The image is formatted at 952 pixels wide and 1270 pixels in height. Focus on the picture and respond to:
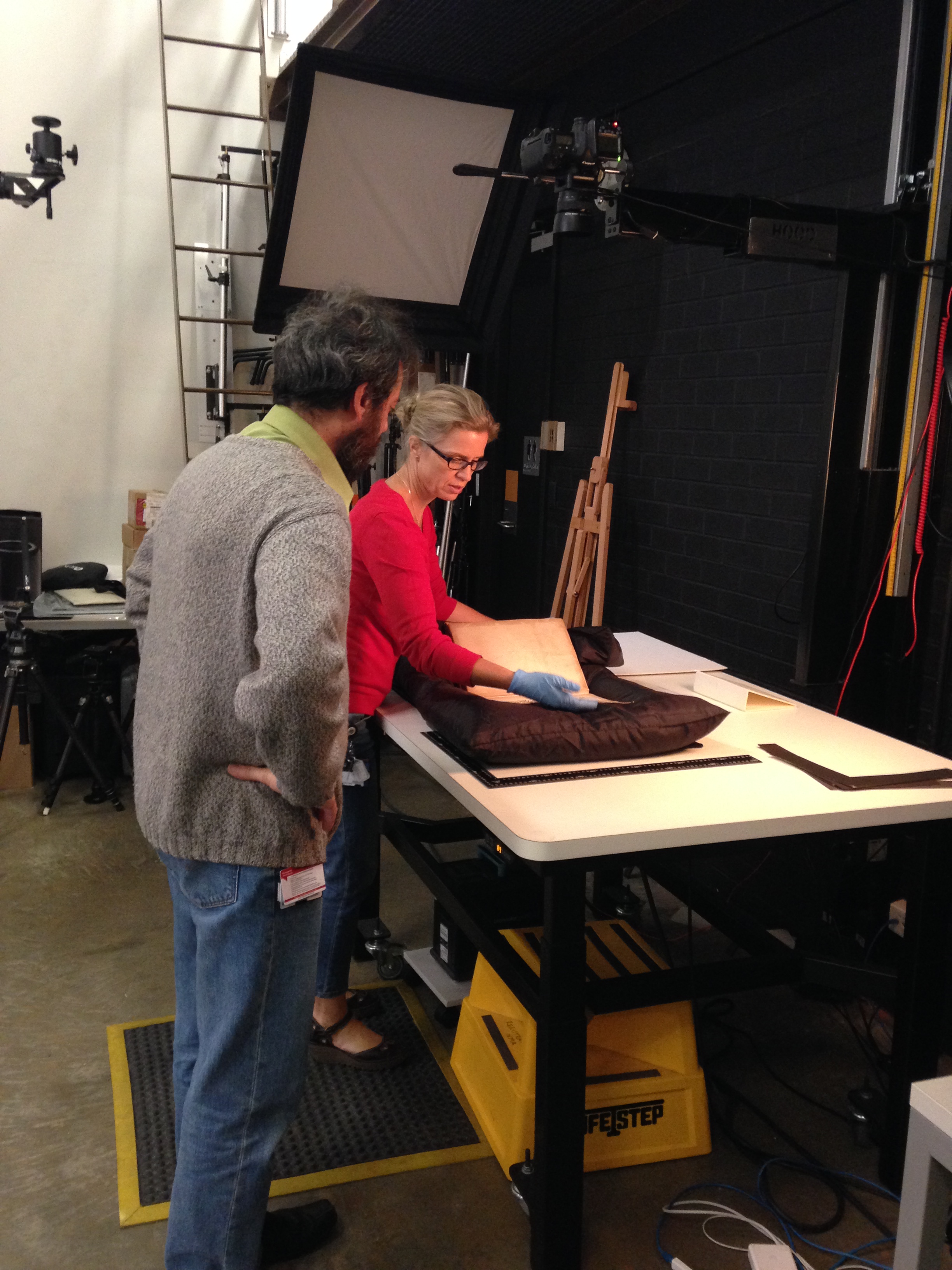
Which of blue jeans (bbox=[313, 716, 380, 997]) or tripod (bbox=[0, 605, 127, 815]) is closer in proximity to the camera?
blue jeans (bbox=[313, 716, 380, 997])

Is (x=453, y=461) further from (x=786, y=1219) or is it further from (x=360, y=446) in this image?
(x=786, y=1219)

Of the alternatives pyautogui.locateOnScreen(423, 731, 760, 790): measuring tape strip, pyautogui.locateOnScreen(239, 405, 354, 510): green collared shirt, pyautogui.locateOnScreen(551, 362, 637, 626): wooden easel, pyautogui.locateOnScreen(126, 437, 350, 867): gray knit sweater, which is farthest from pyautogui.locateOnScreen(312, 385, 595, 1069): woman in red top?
pyautogui.locateOnScreen(551, 362, 637, 626): wooden easel

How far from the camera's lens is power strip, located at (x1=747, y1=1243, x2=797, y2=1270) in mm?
1890

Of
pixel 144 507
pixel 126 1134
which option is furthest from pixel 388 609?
pixel 144 507

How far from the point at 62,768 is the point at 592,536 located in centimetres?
234

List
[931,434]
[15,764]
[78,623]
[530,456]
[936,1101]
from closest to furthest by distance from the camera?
[936,1101] → [931,434] → [78,623] → [15,764] → [530,456]

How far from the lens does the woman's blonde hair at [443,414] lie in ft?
7.93

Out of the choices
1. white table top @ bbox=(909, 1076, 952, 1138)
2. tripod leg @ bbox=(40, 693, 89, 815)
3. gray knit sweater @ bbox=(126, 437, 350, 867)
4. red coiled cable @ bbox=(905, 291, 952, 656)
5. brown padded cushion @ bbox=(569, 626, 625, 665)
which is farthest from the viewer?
tripod leg @ bbox=(40, 693, 89, 815)

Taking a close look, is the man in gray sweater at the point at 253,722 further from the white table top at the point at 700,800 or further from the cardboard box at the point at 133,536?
the cardboard box at the point at 133,536

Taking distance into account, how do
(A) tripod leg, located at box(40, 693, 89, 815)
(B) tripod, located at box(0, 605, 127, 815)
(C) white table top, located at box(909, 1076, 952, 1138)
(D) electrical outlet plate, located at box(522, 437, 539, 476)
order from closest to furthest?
1. (C) white table top, located at box(909, 1076, 952, 1138)
2. (B) tripod, located at box(0, 605, 127, 815)
3. (A) tripod leg, located at box(40, 693, 89, 815)
4. (D) electrical outlet plate, located at box(522, 437, 539, 476)

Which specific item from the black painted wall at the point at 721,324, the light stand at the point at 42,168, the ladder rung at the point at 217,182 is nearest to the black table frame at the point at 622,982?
the black painted wall at the point at 721,324

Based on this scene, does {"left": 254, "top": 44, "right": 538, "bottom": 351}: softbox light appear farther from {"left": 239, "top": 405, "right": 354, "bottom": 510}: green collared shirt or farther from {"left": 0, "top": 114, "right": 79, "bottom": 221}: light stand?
{"left": 239, "top": 405, "right": 354, "bottom": 510}: green collared shirt

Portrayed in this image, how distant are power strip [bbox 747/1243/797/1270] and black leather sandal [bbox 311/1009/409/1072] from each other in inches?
36.2

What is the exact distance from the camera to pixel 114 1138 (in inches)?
89.3
